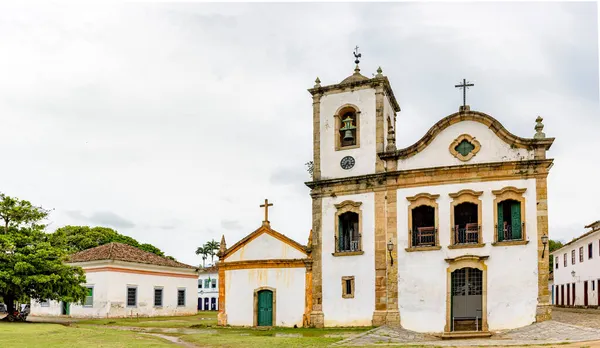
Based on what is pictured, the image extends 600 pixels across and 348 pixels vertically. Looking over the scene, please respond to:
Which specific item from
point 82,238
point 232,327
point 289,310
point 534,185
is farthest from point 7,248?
point 82,238

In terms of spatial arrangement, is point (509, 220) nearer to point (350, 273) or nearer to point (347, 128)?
point (350, 273)

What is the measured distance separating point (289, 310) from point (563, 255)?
2268 cm

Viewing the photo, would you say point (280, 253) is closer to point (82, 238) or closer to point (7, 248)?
point (7, 248)

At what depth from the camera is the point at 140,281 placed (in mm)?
37688

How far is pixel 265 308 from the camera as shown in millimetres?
25828

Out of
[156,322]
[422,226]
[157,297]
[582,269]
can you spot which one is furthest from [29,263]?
[582,269]

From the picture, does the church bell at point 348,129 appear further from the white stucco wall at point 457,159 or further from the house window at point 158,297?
the house window at point 158,297

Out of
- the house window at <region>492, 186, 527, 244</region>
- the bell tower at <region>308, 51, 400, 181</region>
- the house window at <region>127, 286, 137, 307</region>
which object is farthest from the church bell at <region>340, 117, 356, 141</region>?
the house window at <region>127, 286, 137, 307</region>

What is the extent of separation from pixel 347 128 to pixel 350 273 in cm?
583

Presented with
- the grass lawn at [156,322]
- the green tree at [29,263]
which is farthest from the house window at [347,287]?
the green tree at [29,263]

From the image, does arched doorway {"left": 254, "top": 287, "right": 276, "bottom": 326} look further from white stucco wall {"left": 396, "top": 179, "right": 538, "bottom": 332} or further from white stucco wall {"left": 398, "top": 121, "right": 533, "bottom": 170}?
white stucco wall {"left": 398, "top": 121, "right": 533, "bottom": 170}

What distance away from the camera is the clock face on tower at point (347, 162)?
25117 millimetres

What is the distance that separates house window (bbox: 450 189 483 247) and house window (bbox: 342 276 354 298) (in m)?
4.17

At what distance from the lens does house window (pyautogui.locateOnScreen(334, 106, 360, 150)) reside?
25.4 meters
